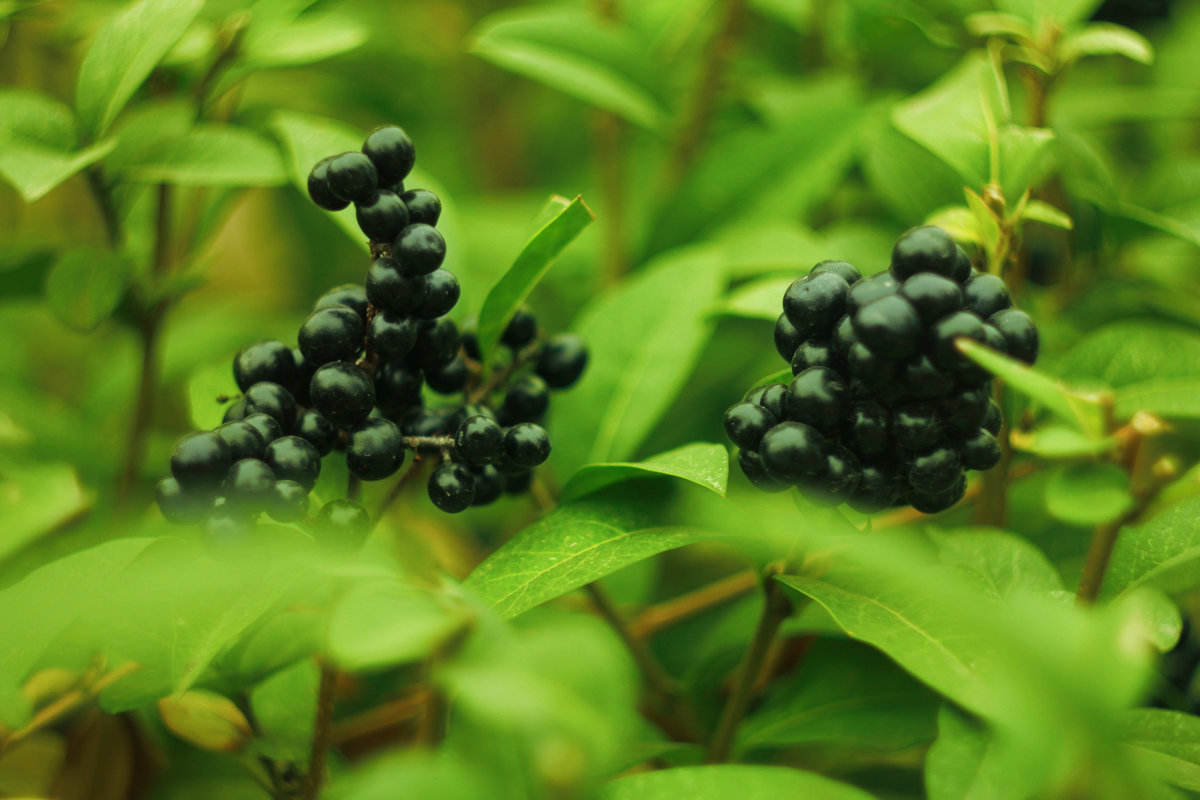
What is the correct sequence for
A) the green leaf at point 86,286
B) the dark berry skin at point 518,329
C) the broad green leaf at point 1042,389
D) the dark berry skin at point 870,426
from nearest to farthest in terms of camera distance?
1. the broad green leaf at point 1042,389
2. the dark berry skin at point 870,426
3. the dark berry skin at point 518,329
4. the green leaf at point 86,286

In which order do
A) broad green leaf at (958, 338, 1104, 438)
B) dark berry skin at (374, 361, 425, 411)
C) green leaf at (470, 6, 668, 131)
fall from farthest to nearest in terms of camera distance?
1. green leaf at (470, 6, 668, 131)
2. dark berry skin at (374, 361, 425, 411)
3. broad green leaf at (958, 338, 1104, 438)

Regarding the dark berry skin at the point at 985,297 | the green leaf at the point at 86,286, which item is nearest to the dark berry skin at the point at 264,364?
the green leaf at the point at 86,286

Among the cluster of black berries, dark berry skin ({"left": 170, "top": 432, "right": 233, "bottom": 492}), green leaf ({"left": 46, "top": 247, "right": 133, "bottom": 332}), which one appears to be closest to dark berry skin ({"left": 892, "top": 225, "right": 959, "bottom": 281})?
the cluster of black berries

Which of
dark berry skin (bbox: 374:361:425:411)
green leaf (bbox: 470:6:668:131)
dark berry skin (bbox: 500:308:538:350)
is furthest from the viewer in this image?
green leaf (bbox: 470:6:668:131)

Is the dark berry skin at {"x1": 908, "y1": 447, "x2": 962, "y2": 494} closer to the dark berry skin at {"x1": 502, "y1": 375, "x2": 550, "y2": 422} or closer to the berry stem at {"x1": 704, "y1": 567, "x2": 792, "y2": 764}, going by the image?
the berry stem at {"x1": 704, "y1": 567, "x2": 792, "y2": 764}

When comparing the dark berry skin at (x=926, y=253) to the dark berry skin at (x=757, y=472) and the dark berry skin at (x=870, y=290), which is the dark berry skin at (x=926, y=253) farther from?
the dark berry skin at (x=757, y=472)

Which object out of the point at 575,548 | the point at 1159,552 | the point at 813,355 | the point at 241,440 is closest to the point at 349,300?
the point at 241,440

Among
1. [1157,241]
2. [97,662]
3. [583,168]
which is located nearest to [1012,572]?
[1157,241]
